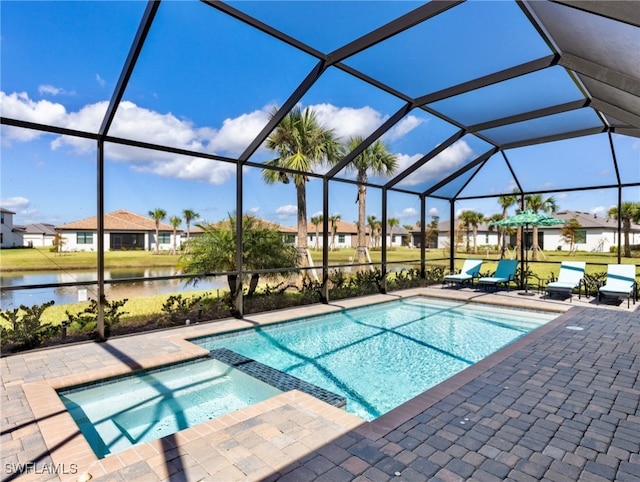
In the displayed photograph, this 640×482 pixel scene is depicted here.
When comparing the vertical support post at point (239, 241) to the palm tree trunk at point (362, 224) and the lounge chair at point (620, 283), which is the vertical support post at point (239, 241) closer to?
the palm tree trunk at point (362, 224)

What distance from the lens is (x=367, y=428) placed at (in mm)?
3092

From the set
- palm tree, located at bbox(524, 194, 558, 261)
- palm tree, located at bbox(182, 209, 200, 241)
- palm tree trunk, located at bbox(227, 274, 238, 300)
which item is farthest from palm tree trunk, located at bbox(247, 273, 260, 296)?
palm tree, located at bbox(524, 194, 558, 261)

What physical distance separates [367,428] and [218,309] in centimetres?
517

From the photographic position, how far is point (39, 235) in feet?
24.9

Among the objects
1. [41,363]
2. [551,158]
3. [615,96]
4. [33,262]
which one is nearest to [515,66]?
[615,96]

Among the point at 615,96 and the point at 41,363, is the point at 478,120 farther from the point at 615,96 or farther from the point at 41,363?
the point at 41,363

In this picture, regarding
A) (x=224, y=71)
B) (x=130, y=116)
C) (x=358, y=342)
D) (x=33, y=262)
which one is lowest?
(x=358, y=342)

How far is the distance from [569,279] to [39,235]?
12791mm

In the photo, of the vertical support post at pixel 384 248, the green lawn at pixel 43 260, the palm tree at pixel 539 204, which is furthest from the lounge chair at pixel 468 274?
the palm tree at pixel 539 204

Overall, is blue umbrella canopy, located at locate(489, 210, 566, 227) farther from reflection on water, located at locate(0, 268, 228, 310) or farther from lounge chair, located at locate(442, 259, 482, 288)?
reflection on water, located at locate(0, 268, 228, 310)

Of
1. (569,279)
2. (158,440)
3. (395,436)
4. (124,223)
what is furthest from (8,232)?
(569,279)

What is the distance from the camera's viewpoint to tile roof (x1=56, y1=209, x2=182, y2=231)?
7852mm

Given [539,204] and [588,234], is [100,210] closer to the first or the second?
[539,204]


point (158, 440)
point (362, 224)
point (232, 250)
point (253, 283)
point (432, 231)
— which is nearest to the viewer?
point (158, 440)
